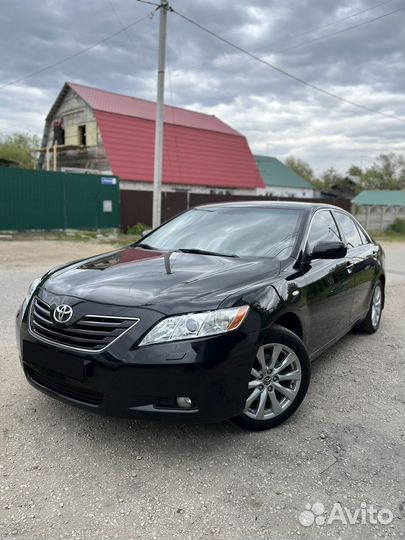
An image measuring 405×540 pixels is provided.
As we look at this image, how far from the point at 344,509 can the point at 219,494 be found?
646mm

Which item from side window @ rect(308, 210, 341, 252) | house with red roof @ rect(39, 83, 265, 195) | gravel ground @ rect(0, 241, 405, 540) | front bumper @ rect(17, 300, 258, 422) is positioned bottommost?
gravel ground @ rect(0, 241, 405, 540)

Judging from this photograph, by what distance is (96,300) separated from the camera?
274cm

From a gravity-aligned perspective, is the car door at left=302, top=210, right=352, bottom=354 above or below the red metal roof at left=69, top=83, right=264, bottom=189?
below

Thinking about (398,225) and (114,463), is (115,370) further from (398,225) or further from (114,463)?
(398,225)

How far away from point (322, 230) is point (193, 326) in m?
2.06

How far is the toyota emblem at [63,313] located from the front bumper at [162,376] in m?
0.17

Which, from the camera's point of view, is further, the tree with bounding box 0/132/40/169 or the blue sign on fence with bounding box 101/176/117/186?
the tree with bounding box 0/132/40/169

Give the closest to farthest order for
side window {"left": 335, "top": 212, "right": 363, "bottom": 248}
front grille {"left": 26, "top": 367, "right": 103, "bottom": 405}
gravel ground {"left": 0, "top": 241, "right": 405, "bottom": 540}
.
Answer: gravel ground {"left": 0, "top": 241, "right": 405, "bottom": 540}
front grille {"left": 26, "top": 367, "right": 103, "bottom": 405}
side window {"left": 335, "top": 212, "right": 363, "bottom": 248}

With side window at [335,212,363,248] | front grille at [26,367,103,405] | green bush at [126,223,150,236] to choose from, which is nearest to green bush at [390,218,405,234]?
green bush at [126,223,150,236]

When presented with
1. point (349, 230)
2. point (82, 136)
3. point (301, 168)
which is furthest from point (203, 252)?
point (301, 168)

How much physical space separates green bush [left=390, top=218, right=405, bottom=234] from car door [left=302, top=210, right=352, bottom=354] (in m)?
24.4

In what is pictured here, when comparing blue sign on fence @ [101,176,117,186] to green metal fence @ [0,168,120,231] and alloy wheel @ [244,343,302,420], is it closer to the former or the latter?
green metal fence @ [0,168,120,231]

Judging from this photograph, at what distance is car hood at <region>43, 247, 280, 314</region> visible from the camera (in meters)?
2.71

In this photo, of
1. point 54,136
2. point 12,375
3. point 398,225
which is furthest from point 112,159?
point 12,375
